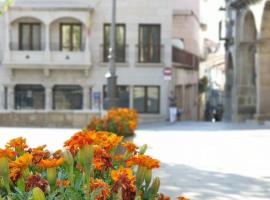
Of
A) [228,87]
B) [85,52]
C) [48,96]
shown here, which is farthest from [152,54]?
[228,87]

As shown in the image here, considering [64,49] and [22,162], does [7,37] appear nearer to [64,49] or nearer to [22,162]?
[64,49]

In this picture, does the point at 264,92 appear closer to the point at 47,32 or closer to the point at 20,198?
the point at 47,32

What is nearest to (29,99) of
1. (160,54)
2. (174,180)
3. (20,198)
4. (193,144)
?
(160,54)

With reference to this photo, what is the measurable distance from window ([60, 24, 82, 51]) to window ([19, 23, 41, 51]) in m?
1.31

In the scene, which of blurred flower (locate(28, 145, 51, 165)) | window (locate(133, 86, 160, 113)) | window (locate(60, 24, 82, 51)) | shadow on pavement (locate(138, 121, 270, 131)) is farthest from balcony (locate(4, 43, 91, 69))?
blurred flower (locate(28, 145, 51, 165))

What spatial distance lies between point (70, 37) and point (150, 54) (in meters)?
4.54

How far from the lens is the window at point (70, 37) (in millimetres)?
32094

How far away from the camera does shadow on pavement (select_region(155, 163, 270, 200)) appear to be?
7773 millimetres

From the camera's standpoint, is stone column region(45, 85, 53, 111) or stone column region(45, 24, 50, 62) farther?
stone column region(45, 85, 53, 111)

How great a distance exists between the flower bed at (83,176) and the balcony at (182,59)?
28961 mm

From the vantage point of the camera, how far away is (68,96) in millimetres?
32562

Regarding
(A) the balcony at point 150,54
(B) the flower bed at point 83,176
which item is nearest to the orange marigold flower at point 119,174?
(B) the flower bed at point 83,176

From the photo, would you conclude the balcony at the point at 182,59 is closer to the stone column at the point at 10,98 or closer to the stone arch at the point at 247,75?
the stone arch at the point at 247,75

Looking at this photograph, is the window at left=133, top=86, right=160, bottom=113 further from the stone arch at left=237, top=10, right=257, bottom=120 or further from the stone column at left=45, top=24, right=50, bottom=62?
the stone column at left=45, top=24, right=50, bottom=62
